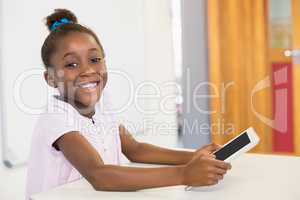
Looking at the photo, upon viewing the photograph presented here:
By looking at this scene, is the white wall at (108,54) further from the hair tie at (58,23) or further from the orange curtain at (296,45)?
the orange curtain at (296,45)

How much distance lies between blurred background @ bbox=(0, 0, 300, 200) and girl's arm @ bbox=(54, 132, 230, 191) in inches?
56.2

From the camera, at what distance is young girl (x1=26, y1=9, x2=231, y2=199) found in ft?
2.57

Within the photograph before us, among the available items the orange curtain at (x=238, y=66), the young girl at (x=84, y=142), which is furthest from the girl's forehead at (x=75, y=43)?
the orange curtain at (x=238, y=66)

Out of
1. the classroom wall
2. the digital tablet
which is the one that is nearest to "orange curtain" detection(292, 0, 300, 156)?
the classroom wall

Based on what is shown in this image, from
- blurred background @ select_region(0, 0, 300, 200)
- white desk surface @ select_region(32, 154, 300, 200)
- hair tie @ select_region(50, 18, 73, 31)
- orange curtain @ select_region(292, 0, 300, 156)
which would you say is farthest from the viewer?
orange curtain @ select_region(292, 0, 300, 156)

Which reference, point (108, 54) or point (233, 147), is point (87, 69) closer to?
point (233, 147)

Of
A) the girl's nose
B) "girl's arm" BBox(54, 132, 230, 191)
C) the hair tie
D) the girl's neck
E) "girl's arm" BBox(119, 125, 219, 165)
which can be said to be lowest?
"girl's arm" BBox(119, 125, 219, 165)

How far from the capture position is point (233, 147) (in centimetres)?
79

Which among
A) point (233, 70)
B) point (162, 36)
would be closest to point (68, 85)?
point (162, 36)

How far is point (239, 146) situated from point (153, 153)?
0.31 meters

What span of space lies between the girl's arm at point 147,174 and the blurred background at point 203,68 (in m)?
1.43

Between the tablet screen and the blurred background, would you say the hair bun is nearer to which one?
the tablet screen

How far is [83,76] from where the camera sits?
102 cm

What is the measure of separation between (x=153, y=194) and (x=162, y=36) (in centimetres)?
212
